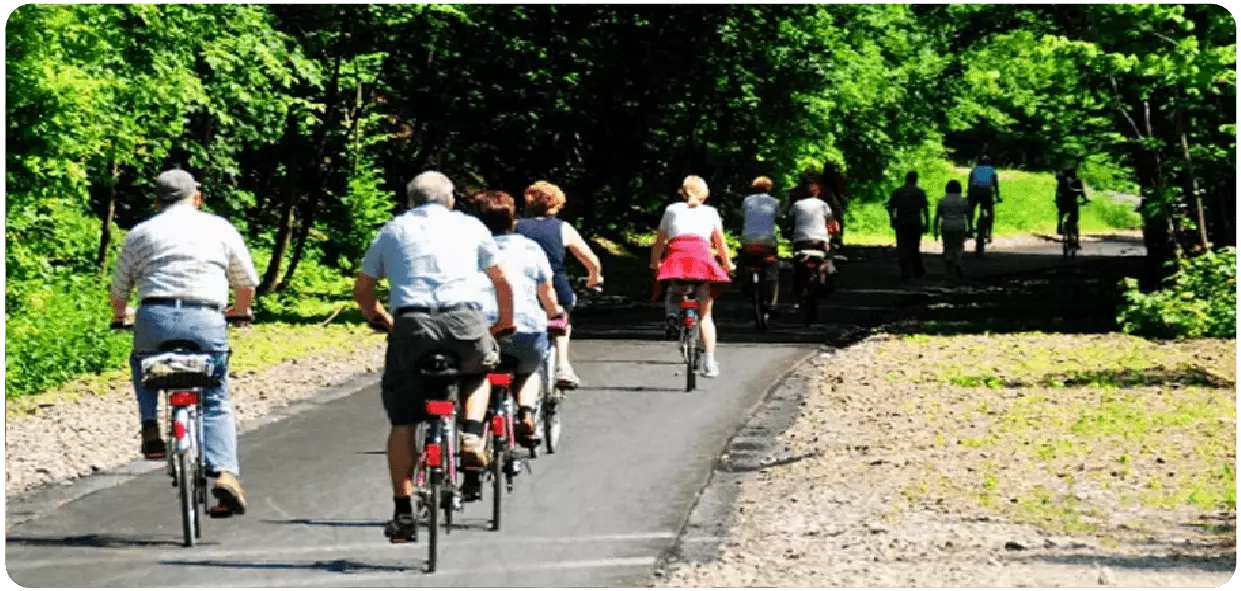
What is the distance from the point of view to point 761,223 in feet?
73.5

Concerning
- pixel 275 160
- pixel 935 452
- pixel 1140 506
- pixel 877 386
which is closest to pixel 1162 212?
pixel 877 386

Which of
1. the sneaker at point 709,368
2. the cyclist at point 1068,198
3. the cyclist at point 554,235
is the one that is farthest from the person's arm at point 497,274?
the cyclist at point 1068,198

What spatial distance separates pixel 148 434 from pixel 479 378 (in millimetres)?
1654

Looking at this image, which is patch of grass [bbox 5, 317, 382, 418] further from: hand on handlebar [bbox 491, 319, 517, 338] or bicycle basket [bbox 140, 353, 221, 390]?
hand on handlebar [bbox 491, 319, 517, 338]

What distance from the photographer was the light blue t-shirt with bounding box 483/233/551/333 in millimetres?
12094

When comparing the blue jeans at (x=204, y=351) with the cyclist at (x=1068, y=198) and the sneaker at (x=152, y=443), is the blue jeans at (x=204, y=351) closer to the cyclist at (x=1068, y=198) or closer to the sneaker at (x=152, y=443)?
the sneaker at (x=152, y=443)

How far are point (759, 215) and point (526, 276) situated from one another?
10038 millimetres

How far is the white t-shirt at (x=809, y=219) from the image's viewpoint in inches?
957

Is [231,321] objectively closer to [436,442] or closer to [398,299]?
[398,299]

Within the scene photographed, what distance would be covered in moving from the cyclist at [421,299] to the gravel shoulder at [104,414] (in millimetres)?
3277

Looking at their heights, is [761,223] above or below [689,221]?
below

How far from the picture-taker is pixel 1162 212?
21.7 metres

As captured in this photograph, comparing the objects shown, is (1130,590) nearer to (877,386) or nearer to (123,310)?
(123,310)

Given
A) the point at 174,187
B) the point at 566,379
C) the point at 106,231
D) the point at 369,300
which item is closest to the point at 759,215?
the point at 106,231
